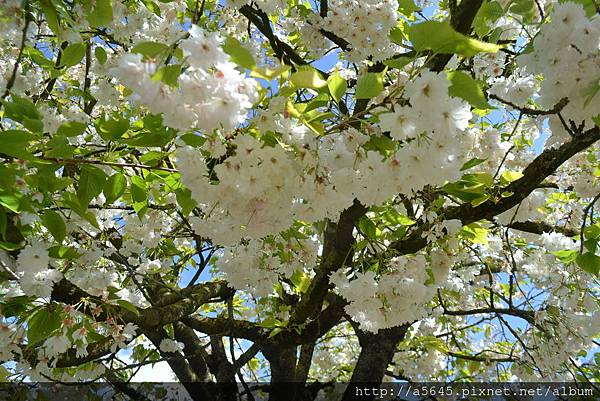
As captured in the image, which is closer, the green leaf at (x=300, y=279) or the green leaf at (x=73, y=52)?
the green leaf at (x=73, y=52)

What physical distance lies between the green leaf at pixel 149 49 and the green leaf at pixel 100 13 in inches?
42.5

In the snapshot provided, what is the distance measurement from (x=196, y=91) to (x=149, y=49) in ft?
0.54

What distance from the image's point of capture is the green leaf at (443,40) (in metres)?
1.36

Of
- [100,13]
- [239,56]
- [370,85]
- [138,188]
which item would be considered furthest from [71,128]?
[370,85]

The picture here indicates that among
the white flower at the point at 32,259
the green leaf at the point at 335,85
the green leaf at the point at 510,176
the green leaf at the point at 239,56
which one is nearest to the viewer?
the green leaf at the point at 239,56

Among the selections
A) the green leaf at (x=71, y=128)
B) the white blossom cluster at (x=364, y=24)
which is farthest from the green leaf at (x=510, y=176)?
the green leaf at (x=71, y=128)

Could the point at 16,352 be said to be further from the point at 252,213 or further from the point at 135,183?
the point at 252,213

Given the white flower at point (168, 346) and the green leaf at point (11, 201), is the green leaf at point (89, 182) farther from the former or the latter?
the white flower at point (168, 346)

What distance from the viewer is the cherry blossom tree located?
1.42 meters

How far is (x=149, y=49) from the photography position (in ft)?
4.45

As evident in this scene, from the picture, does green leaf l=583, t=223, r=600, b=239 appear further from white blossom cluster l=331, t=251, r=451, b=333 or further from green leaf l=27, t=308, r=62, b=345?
green leaf l=27, t=308, r=62, b=345

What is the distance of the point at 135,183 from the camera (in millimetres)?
2391

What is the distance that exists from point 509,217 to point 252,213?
2021 millimetres

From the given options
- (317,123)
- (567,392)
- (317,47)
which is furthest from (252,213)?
(567,392)
